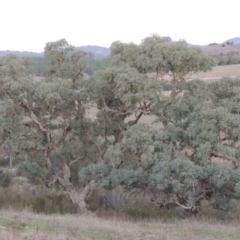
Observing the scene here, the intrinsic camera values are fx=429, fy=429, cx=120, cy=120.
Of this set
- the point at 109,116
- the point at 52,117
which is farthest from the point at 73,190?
the point at 109,116

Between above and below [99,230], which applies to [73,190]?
below

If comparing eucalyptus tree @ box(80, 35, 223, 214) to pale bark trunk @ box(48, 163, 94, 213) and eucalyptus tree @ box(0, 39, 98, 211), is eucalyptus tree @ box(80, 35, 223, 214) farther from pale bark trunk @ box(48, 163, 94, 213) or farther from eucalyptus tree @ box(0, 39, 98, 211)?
pale bark trunk @ box(48, 163, 94, 213)

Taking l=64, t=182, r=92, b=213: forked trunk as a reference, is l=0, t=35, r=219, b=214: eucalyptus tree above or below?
above

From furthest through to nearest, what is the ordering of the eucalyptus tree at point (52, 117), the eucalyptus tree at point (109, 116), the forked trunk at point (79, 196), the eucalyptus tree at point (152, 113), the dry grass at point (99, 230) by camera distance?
1. the forked trunk at point (79, 196)
2. the eucalyptus tree at point (52, 117)
3. the eucalyptus tree at point (109, 116)
4. the eucalyptus tree at point (152, 113)
5. the dry grass at point (99, 230)

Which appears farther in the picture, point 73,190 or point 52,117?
point 73,190

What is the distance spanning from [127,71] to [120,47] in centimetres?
222

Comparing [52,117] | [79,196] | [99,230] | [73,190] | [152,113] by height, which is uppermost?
[152,113]

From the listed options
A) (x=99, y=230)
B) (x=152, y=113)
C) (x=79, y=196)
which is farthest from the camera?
(x=79, y=196)

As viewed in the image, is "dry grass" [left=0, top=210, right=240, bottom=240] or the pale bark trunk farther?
the pale bark trunk

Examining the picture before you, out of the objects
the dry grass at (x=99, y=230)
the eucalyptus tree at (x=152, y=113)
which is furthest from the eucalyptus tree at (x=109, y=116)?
the dry grass at (x=99, y=230)

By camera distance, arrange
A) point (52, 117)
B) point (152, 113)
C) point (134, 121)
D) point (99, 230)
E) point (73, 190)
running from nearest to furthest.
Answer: point (99, 230)
point (152, 113)
point (52, 117)
point (134, 121)
point (73, 190)

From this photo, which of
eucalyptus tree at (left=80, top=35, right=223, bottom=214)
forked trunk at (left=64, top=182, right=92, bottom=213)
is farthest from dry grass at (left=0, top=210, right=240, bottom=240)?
forked trunk at (left=64, top=182, right=92, bottom=213)

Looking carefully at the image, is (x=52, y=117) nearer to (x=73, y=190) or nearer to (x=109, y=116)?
(x=109, y=116)

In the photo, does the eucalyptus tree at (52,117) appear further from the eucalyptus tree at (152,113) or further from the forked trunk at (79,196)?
the eucalyptus tree at (152,113)
